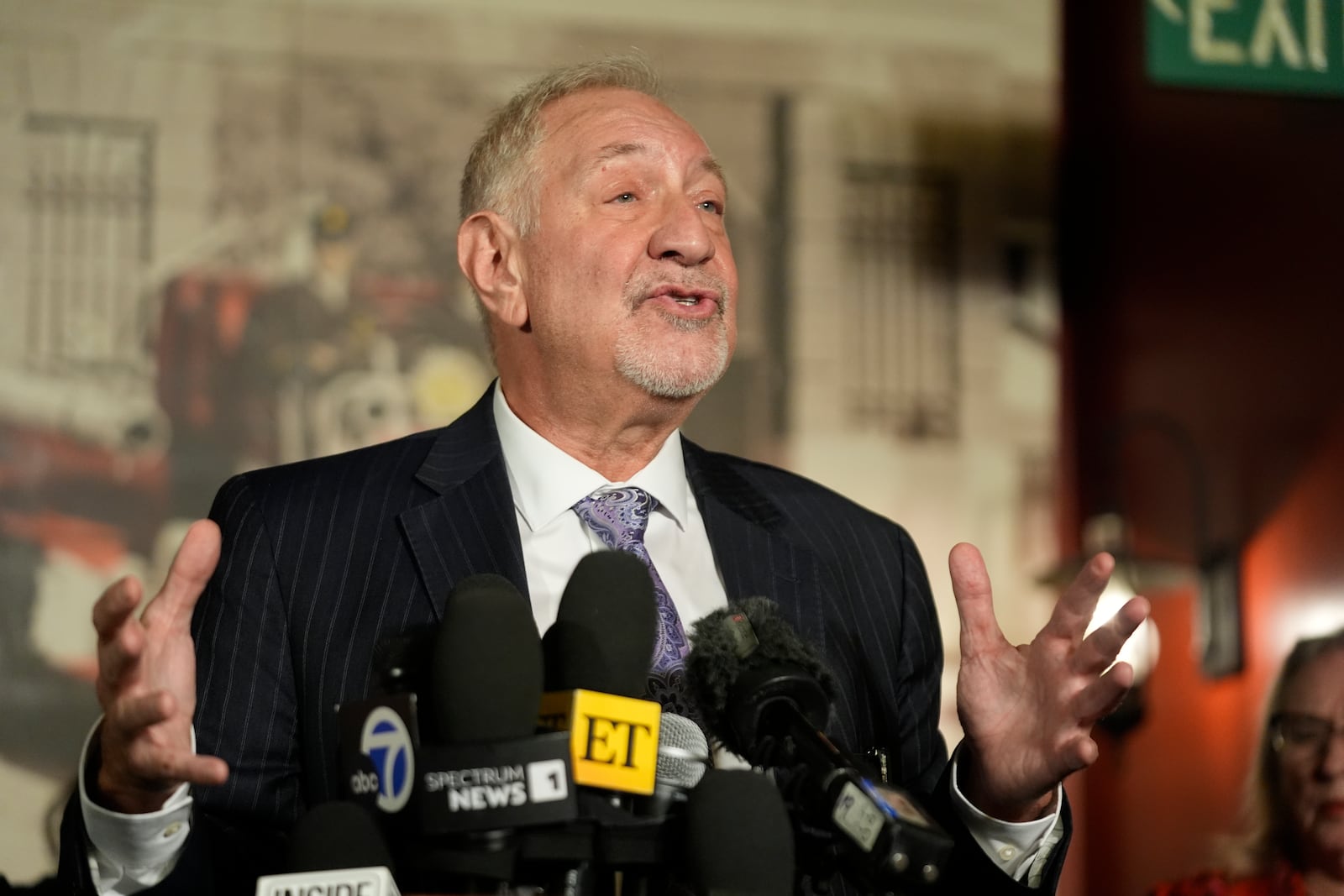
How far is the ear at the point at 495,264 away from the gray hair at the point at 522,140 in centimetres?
2

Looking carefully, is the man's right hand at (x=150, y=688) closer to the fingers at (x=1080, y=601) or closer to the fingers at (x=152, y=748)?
the fingers at (x=152, y=748)

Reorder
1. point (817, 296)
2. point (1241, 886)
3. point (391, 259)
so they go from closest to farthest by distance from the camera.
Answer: point (1241, 886)
point (391, 259)
point (817, 296)

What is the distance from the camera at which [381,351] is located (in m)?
3.95

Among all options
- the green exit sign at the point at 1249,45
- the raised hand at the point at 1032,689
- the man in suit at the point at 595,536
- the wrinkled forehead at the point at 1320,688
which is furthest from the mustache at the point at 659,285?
the wrinkled forehead at the point at 1320,688

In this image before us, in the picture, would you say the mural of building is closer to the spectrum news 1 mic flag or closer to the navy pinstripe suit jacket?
the navy pinstripe suit jacket

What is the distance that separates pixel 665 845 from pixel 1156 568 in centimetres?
326

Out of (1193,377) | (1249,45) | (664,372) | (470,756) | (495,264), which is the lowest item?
(470,756)

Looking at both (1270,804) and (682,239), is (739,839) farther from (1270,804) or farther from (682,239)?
(1270,804)

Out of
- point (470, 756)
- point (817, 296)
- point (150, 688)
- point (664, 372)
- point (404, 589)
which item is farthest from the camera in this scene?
point (817, 296)

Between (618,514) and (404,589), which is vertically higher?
(618,514)

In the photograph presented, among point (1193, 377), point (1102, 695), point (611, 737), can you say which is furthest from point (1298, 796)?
point (611, 737)

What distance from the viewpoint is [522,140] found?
2291 millimetres

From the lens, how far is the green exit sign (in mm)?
3098

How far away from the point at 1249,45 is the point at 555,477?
192 centimetres
